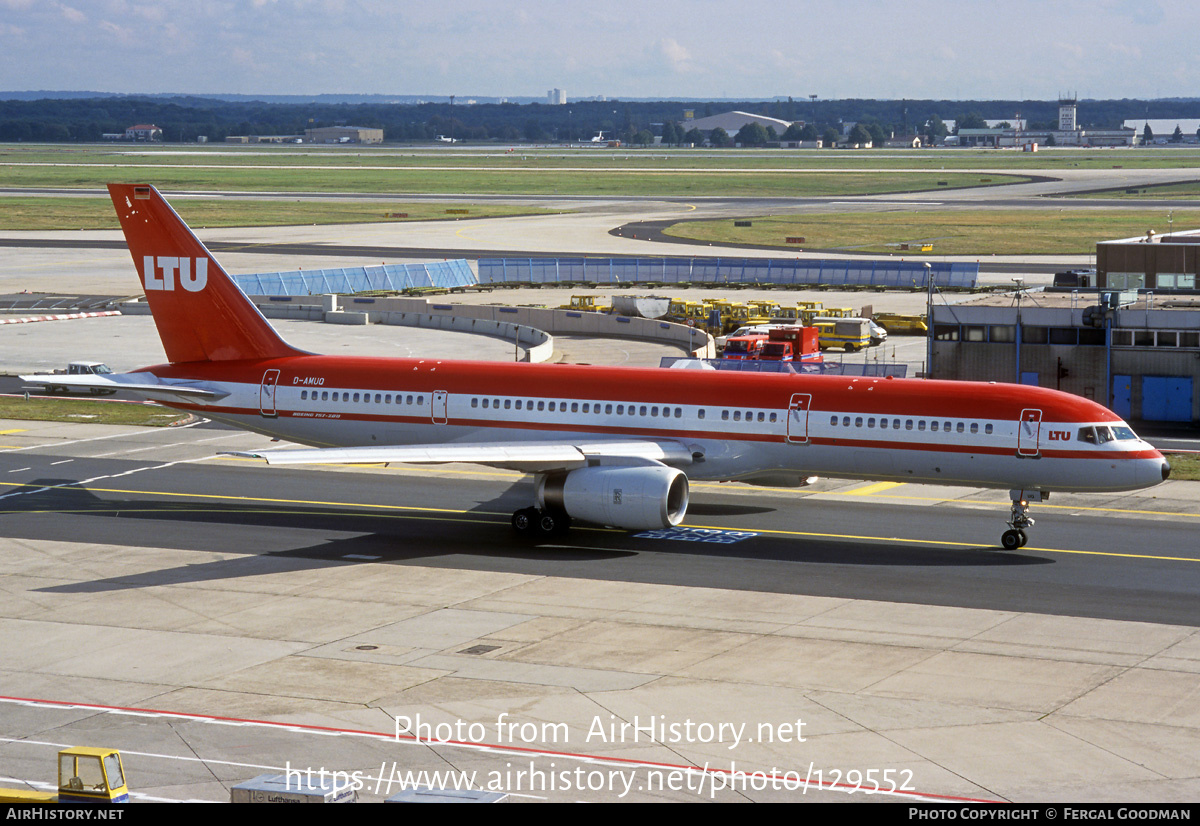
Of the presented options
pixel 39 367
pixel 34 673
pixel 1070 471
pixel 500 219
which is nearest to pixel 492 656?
pixel 34 673

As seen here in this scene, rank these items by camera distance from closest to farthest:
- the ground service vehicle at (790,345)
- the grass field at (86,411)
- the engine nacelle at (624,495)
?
the engine nacelle at (624,495) → the grass field at (86,411) → the ground service vehicle at (790,345)

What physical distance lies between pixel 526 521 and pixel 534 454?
8.02ft

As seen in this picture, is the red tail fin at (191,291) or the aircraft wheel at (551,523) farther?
the red tail fin at (191,291)

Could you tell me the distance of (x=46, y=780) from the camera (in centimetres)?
2145

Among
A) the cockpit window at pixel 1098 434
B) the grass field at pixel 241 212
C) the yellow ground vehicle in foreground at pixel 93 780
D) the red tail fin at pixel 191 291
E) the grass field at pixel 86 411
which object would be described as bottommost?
the grass field at pixel 86 411

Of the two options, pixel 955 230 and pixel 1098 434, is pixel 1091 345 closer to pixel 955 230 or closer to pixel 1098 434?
pixel 1098 434

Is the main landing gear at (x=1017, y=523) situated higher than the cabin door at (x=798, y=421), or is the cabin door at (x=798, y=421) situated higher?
the cabin door at (x=798, y=421)

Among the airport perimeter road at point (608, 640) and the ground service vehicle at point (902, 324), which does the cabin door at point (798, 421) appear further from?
the ground service vehicle at point (902, 324)

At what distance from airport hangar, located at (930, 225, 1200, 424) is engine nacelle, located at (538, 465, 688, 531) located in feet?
93.2

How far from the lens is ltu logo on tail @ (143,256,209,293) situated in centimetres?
4472

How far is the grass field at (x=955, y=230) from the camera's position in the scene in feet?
434

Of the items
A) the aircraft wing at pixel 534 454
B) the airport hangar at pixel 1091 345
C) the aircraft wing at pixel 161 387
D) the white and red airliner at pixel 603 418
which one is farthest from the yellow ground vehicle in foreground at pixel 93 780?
the airport hangar at pixel 1091 345

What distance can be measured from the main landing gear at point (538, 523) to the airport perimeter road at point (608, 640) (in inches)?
22.7

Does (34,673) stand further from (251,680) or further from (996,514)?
(996,514)
